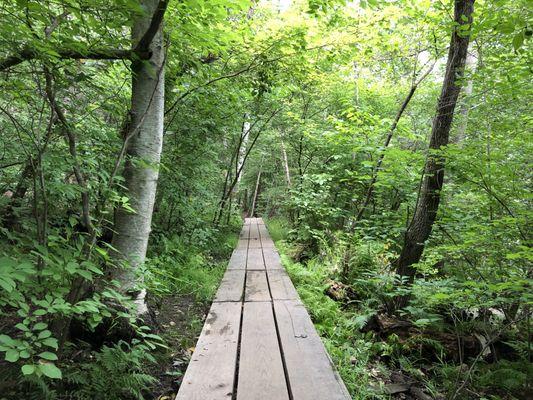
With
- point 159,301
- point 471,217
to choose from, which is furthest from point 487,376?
point 159,301

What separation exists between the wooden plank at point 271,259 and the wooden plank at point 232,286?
0.63m

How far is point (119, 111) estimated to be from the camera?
3.21m

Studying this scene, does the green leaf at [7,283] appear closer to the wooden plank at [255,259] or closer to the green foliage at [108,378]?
the green foliage at [108,378]

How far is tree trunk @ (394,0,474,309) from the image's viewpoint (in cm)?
422

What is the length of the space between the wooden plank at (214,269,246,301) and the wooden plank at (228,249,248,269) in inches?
11.9

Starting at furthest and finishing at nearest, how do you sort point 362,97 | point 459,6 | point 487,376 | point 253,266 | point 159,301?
1. point 362,97
2. point 253,266
3. point 159,301
4. point 459,6
5. point 487,376

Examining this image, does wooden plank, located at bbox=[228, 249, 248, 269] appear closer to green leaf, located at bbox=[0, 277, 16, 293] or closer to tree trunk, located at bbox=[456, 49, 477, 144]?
tree trunk, located at bbox=[456, 49, 477, 144]

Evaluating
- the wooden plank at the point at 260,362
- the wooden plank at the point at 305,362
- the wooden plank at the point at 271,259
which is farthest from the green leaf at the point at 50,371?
the wooden plank at the point at 271,259

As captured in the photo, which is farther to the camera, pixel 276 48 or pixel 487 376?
pixel 276 48

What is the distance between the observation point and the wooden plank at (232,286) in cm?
414

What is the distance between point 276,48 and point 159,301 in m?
4.12

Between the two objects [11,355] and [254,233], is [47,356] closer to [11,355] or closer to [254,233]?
[11,355]

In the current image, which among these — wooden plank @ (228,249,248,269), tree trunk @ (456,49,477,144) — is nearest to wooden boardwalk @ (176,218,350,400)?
wooden plank @ (228,249,248,269)

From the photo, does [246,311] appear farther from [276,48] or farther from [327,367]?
[276,48]
